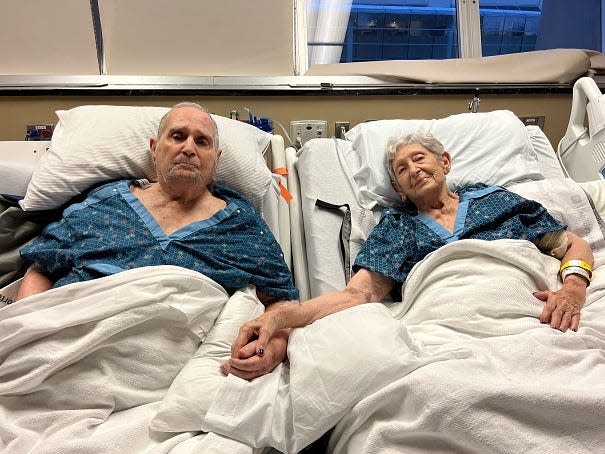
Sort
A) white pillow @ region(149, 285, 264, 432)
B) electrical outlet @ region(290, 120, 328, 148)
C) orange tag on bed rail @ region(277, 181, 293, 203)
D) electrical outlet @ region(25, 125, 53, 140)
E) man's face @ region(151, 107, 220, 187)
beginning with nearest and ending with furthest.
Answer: white pillow @ region(149, 285, 264, 432) → man's face @ region(151, 107, 220, 187) → orange tag on bed rail @ region(277, 181, 293, 203) → electrical outlet @ region(25, 125, 53, 140) → electrical outlet @ region(290, 120, 328, 148)

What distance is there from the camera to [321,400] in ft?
2.93

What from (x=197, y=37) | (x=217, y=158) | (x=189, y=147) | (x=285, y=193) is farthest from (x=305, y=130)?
(x=189, y=147)

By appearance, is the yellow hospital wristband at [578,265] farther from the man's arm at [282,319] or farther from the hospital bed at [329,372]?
the man's arm at [282,319]

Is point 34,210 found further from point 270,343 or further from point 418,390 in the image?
point 418,390

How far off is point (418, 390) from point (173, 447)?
463 mm

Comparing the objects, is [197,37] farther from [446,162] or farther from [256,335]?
[256,335]

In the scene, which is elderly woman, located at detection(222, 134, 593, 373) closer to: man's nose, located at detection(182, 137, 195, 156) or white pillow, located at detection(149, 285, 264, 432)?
white pillow, located at detection(149, 285, 264, 432)

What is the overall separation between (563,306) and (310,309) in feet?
2.10

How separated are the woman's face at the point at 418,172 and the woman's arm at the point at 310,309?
0.36m

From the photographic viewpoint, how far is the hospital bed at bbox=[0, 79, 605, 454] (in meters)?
A: 0.80

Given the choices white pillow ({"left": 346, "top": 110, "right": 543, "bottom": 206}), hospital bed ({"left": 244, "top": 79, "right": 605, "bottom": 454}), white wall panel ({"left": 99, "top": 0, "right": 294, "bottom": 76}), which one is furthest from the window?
hospital bed ({"left": 244, "top": 79, "right": 605, "bottom": 454})

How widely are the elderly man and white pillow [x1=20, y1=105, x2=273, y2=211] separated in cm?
8

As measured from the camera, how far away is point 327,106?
7.87 feet

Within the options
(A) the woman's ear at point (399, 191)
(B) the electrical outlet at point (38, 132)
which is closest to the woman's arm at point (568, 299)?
(A) the woman's ear at point (399, 191)
